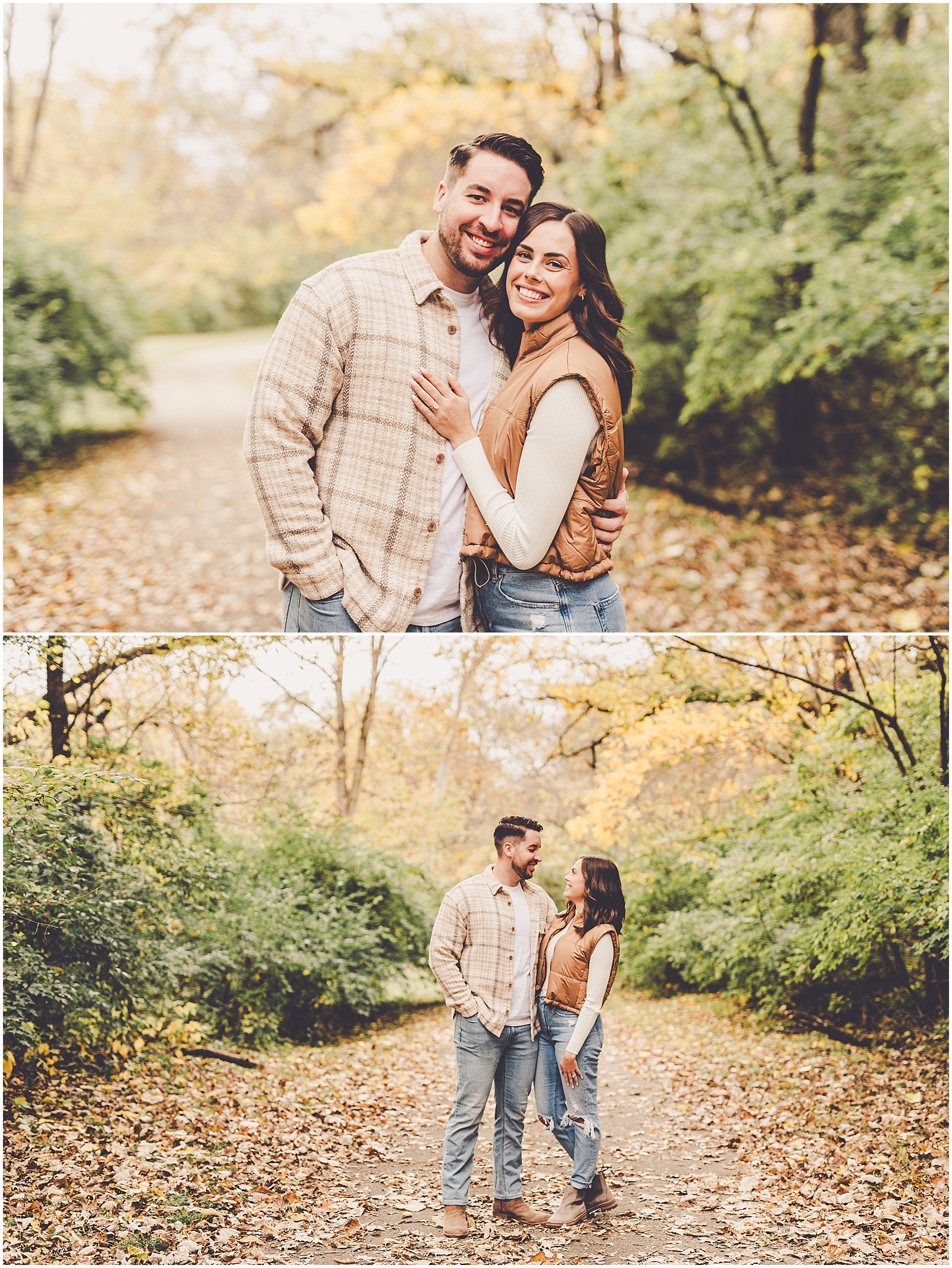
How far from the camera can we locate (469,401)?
2344 millimetres

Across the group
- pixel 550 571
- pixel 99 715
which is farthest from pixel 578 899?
pixel 99 715

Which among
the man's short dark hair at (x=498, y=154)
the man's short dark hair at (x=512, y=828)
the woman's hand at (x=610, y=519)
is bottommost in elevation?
the man's short dark hair at (x=512, y=828)

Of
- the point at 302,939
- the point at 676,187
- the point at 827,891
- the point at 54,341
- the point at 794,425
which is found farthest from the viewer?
the point at 54,341

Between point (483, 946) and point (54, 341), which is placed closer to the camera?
point (483, 946)

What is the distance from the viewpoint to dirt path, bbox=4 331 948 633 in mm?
5590

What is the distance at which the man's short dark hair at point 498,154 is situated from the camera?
2174 mm

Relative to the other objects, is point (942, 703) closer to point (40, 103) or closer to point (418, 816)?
point (418, 816)

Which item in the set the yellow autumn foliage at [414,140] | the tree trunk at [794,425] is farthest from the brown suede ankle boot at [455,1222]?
the yellow autumn foliage at [414,140]

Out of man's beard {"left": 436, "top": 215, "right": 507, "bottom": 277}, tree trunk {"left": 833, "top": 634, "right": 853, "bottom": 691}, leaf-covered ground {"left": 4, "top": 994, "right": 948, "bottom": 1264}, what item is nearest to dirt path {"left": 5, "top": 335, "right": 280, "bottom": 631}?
leaf-covered ground {"left": 4, "top": 994, "right": 948, "bottom": 1264}

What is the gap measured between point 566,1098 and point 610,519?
76.9 inches

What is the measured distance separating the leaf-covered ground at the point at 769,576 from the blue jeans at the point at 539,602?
120 inches

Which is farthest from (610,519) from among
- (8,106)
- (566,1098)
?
(8,106)

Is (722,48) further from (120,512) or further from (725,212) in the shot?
(120,512)

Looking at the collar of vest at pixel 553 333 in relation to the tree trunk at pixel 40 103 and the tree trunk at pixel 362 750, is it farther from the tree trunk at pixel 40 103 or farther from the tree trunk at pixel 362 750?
the tree trunk at pixel 40 103
